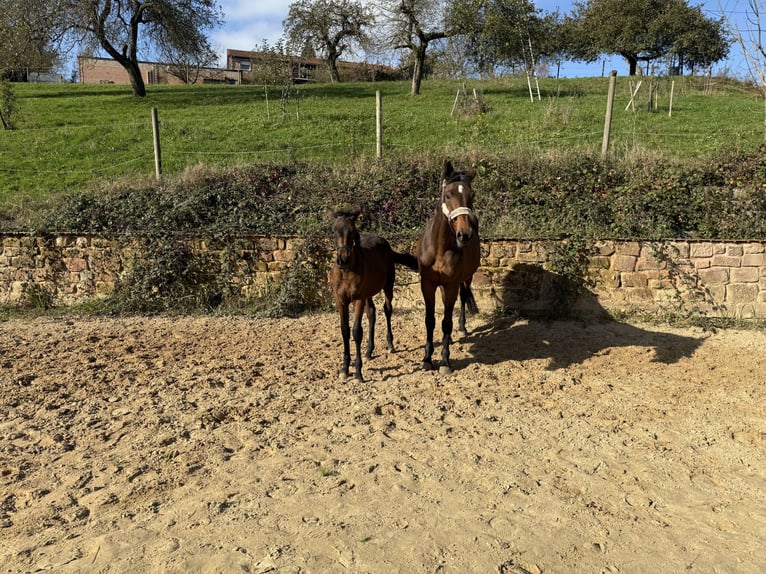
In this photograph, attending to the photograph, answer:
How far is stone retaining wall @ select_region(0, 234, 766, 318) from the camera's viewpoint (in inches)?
283

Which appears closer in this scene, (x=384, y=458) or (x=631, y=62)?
(x=384, y=458)

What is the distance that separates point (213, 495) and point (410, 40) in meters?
30.4

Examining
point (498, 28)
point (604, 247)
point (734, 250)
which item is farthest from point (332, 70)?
point (734, 250)

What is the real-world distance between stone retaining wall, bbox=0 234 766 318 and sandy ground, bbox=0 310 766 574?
962 mm

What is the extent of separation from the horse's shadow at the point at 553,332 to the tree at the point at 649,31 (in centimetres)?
3821

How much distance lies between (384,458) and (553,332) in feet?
13.4

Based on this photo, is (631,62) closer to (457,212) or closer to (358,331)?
(457,212)

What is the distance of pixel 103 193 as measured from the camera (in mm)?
10070

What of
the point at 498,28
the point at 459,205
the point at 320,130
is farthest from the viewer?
the point at 498,28

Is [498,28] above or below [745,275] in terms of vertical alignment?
above

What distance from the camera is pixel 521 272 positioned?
7.68 metres

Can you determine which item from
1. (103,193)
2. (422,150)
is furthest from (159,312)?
(422,150)

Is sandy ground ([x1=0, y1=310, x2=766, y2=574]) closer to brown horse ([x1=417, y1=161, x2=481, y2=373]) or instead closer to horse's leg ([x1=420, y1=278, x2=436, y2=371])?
horse's leg ([x1=420, y1=278, x2=436, y2=371])

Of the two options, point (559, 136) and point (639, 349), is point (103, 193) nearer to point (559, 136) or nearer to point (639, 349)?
point (639, 349)
